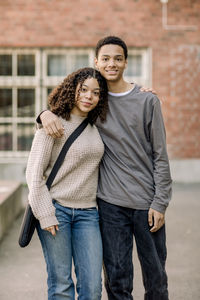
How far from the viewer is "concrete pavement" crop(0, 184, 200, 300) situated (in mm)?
3746

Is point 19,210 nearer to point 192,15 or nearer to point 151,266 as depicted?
point 151,266

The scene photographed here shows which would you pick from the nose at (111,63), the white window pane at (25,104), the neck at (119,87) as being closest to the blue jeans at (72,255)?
→ the neck at (119,87)

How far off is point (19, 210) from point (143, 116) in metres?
4.43

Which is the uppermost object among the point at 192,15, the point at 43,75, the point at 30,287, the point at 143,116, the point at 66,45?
the point at 192,15

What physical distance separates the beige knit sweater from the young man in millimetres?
119

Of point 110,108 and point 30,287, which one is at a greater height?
point 110,108

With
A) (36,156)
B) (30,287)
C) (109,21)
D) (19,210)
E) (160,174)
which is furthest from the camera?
(109,21)

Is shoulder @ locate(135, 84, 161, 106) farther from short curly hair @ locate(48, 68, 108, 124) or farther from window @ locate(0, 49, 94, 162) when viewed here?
window @ locate(0, 49, 94, 162)

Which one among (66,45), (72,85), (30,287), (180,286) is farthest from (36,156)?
(66,45)

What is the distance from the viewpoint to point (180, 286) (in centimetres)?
387

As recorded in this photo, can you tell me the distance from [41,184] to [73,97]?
0.60m

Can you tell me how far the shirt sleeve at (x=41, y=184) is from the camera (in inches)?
98.9

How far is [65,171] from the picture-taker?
259 centimetres

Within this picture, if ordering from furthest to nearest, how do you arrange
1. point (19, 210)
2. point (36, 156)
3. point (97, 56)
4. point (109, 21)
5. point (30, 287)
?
point (109, 21) → point (19, 210) → point (30, 287) → point (97, 56) → point (36, 156)
